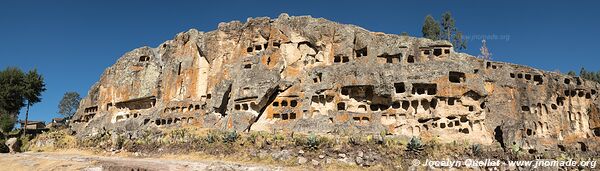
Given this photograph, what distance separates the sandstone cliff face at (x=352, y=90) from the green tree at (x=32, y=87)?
36.7 ft

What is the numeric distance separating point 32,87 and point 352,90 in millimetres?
35693

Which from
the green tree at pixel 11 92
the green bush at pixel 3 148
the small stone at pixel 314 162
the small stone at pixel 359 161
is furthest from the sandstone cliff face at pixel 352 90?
the green tree at pixel 11 92

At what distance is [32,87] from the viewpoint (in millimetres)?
51656

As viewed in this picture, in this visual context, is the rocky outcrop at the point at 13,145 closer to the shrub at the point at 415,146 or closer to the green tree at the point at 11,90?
the green tree at the point at 11,90

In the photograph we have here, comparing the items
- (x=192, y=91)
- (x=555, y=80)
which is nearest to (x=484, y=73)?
(x=555, y=80)

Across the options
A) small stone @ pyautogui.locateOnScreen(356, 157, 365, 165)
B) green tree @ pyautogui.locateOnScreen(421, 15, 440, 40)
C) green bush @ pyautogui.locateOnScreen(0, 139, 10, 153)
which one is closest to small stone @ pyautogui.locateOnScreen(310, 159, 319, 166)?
small stone @ pyautogui.locateOnScreen(356, 157, 365, 165)

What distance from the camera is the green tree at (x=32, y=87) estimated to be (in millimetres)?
50656

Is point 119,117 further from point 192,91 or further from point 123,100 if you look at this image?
point 192,91

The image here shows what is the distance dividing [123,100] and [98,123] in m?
3.13

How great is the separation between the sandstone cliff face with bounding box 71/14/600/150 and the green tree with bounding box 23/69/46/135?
36.7 ft

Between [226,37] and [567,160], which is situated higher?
[226,37]

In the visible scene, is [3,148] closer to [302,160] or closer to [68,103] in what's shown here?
[302,160]

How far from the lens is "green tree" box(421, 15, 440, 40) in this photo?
179 feet

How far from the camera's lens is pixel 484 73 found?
126 ft
